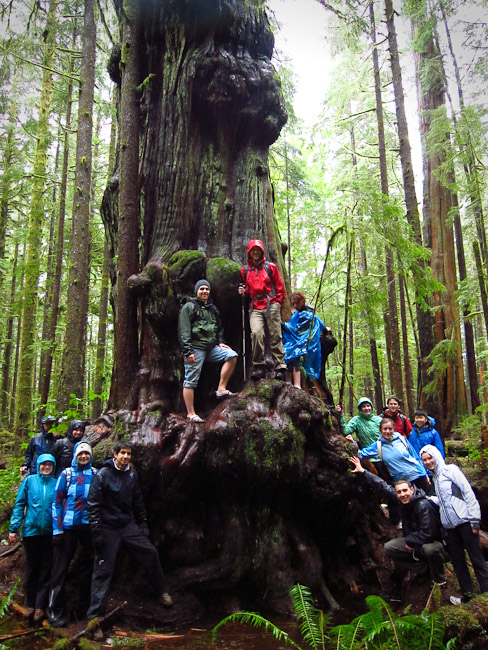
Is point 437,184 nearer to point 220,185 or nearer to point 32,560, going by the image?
point 220,185

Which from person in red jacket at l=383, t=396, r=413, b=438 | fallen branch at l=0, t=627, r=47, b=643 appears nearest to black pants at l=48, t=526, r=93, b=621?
fallen branch at l=0, t=627, r=47, b=643

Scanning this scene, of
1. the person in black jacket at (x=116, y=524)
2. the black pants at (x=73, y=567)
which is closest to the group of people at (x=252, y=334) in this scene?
the person in black jacket at (x=116, y=524)

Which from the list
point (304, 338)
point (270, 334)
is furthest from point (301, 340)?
point (270, 334)

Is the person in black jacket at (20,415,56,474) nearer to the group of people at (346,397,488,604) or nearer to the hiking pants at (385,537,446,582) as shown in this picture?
the group of people at (346,397,488,604)

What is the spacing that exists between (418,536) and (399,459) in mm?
974

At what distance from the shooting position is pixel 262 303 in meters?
6.38

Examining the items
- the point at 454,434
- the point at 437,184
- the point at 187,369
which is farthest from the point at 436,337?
the point at 187,369

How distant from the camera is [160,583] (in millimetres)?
5188

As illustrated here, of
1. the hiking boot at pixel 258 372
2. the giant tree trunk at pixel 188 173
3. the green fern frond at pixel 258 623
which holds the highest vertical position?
the giant tree trunk at pixel 188 173

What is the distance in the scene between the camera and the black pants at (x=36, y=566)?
507cm

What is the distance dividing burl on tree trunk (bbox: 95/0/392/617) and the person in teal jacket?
0.80 meters

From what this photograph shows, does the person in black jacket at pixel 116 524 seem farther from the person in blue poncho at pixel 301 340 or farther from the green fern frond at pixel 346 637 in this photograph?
the person in blue poncho at pixel 301 340

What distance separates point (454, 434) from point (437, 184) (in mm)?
7112

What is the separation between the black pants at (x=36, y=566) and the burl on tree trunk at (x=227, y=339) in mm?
1138
